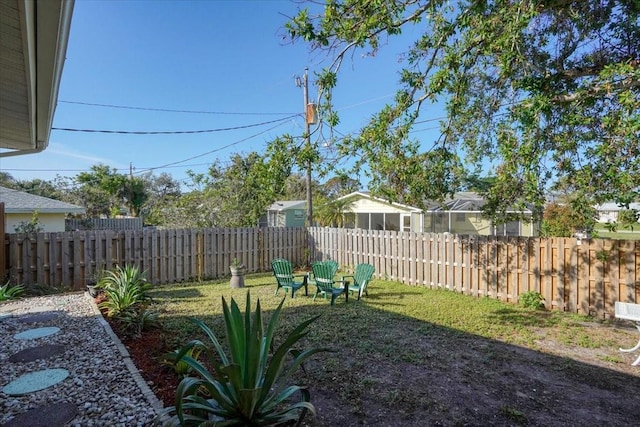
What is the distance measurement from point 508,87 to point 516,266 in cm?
371

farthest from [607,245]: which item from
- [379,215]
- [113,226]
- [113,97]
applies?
[113,226]

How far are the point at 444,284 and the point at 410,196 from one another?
277 centimetres

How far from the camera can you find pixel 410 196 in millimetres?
7246

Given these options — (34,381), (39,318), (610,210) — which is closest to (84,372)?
(34,381)

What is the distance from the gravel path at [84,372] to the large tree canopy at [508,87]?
4706mm

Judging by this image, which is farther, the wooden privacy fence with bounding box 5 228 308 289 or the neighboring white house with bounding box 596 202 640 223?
the wooden privacy fence with bounding box 5 228 308 289

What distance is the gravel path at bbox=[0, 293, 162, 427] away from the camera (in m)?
→ 2.81

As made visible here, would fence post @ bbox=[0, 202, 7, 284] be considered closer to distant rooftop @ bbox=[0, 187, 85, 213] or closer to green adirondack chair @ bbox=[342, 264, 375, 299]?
distant rooftop @ bbox=[0, 187, 85, 213]

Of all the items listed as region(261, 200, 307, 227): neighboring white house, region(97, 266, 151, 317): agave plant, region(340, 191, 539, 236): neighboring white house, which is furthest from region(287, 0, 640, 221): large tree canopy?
region(261, 200, 307, 227): neighboring white house

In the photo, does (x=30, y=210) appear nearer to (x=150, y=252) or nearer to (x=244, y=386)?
(x=150, y=252)

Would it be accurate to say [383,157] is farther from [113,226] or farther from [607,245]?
[113,226]

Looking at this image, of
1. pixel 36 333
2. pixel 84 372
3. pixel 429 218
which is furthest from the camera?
pixel 429 218

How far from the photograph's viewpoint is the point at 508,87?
6828 millimetres

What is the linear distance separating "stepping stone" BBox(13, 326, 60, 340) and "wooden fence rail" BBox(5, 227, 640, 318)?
3.95 m
